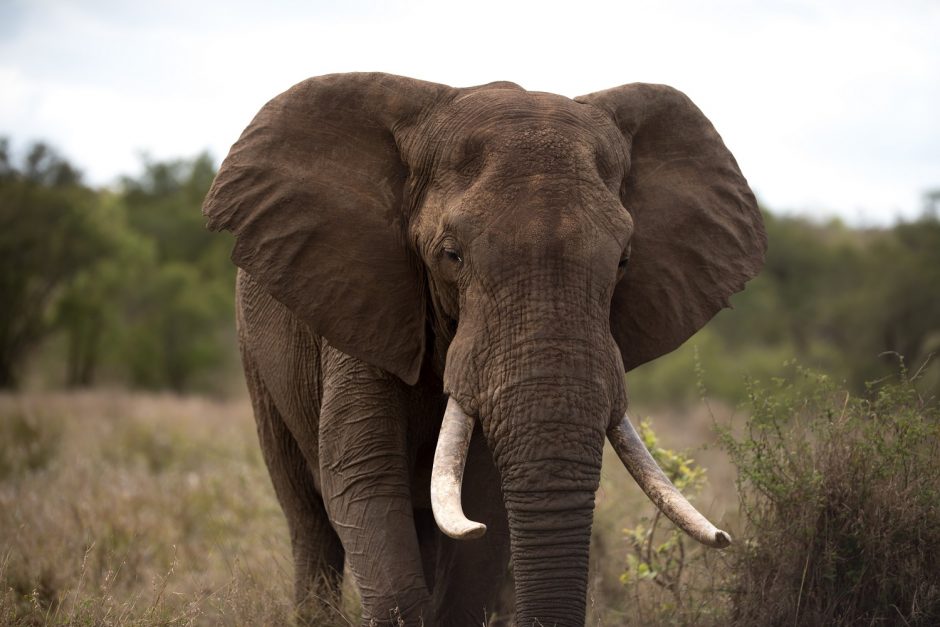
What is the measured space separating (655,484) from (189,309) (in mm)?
26429

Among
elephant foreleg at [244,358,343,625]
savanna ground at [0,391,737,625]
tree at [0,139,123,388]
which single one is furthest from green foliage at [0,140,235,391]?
elephant foreleg at [244,358,343,625]

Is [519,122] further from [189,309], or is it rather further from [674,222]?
[189,309]

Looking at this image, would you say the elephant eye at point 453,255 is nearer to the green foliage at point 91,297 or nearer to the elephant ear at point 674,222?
the elephant ear at point 674,222

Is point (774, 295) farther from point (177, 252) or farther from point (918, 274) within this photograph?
point (177, 252)

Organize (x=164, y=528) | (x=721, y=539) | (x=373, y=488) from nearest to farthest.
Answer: (x=721, y=539)
(x=373, y=488)
(x=164, y=528)

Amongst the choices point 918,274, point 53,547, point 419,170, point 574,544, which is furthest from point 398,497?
point 918,274

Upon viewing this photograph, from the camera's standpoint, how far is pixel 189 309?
97.0 feet

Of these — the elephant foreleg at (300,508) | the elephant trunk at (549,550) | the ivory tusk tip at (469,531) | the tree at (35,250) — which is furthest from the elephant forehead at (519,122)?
the tree at (35,250)

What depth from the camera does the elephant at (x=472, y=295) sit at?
4039 millimetres

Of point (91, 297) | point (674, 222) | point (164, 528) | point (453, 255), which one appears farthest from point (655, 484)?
point (91, 297)

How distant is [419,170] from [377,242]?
1.09ft

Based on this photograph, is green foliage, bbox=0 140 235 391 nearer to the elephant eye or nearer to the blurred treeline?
the blurred treeline

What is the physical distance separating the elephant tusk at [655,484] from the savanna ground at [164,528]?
37.4 inches

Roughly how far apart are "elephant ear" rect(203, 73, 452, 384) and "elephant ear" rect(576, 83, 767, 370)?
2.68 ft
